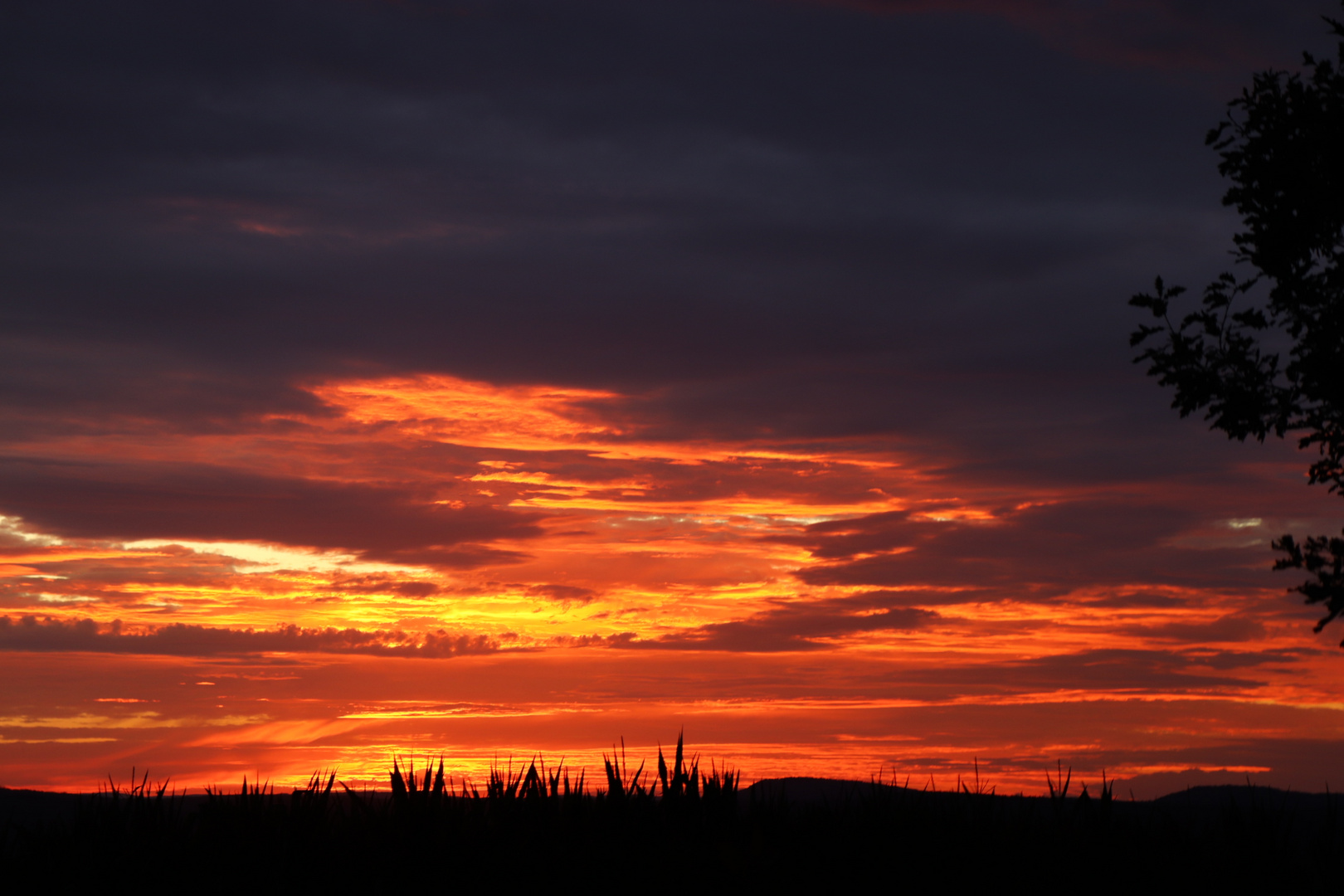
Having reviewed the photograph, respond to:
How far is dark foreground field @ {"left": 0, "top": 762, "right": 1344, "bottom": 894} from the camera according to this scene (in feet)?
31.4

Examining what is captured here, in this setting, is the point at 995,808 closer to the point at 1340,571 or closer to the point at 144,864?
the point at 1340,571

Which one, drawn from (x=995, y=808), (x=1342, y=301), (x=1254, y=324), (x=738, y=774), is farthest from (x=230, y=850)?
(x=1342, y=301)

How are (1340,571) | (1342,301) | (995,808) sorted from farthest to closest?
(1342,301) < (1340,571) < (995,808)

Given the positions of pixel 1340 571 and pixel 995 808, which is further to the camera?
pixel 1340 571

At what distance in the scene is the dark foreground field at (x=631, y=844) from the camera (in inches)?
377

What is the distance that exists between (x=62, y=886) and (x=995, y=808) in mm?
8720

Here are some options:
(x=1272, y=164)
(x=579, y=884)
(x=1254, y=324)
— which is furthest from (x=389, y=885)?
(x=1272, y=164)

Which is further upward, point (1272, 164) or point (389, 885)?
point (1272, 164)

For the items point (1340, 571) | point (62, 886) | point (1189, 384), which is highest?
point (1189, 384)

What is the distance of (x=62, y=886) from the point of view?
31.7 feet

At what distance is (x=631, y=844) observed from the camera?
392 inches

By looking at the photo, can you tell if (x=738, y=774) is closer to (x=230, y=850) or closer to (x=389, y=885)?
(x=389, y=885)

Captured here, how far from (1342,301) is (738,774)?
11249 mm

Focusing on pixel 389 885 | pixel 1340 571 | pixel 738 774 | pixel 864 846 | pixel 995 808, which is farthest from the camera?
pixel 1340 571
